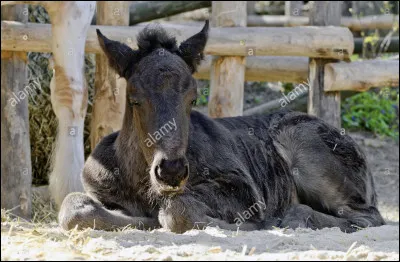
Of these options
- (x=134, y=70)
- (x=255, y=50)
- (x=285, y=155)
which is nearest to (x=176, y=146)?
(x=134, y=70)

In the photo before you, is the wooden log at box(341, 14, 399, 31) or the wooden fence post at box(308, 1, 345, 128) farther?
the wooden log at box(341, 14, 399, 31)

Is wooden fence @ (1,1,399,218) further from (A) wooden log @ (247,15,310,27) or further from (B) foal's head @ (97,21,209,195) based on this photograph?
(A) wooden log @ (247,15,310,27)

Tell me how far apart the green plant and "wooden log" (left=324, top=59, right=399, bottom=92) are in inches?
165

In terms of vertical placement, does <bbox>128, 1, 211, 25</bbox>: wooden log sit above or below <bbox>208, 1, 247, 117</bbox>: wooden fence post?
above

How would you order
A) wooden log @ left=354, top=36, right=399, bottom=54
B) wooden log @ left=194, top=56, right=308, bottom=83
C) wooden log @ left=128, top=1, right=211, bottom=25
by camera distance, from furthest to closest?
wooden log @ left=354, top=36, right=399, bottom=54, wooden log @ left=128, top=1, right=211, bottom=25, wooden log @ left=194, top=56, right=308, bottom=83

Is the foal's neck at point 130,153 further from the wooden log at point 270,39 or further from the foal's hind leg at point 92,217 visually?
the wooden log at point 270,39

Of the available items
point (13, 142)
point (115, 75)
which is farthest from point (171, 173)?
point (13, 142)

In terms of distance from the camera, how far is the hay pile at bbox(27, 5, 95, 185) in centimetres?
968

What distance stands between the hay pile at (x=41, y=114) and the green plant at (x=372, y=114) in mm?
6384

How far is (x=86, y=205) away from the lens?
618 cm

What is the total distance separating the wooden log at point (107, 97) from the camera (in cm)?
877

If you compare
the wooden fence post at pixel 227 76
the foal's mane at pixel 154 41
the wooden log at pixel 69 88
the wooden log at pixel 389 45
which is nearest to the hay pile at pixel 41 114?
the wooden fence post at pixel 227 76

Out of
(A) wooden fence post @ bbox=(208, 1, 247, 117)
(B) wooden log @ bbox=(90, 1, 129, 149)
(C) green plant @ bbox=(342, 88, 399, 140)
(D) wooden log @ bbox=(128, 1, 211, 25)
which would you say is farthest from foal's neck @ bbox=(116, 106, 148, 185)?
(C) green plant @ bbox=(342, 88, 399, 140)

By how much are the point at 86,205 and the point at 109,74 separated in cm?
296
